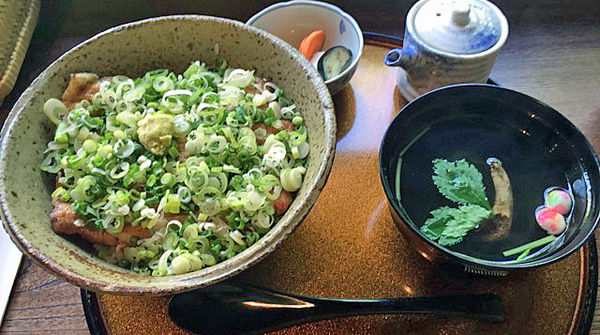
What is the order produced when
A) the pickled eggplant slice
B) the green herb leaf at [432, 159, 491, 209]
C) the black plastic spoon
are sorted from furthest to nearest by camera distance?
the pickled eggplant slice
the green herb leaf at [432, 159, 491, 209]
the black plastic spoon

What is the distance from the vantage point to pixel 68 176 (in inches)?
47.1

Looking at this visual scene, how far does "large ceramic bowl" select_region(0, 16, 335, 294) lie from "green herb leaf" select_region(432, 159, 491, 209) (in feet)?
1.08

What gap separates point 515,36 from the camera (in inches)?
72.9

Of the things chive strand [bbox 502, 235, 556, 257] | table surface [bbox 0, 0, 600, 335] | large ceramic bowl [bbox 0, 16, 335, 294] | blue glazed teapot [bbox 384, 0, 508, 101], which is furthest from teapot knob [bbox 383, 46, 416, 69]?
chive strand [bbox 502, 235, 556, 257]

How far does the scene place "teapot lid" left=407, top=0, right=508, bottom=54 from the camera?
4.59ft

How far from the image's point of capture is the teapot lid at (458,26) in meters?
1.40

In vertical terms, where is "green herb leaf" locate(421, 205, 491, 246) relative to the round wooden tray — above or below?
above

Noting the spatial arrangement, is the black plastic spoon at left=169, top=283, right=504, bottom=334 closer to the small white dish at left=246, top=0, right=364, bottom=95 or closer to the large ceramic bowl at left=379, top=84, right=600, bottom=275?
the large ceramic bowl at left=379, top=84, right=600, bottom=275

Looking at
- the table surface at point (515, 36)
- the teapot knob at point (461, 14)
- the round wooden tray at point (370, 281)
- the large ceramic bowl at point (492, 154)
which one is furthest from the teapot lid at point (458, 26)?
the round wooden tray at point (370, 281)

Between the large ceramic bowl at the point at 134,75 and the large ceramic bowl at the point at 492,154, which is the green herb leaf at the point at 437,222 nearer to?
the large ceramic bowl at the point at 492,154

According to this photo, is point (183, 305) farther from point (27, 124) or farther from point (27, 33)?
point (27, 33)

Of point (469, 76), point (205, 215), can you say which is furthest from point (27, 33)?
point (469, 76)

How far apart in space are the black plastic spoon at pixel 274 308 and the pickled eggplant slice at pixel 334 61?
0.70 m

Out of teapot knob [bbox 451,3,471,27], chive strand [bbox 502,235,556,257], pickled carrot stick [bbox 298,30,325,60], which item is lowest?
chive strand [bbox 502,235,556,257]
